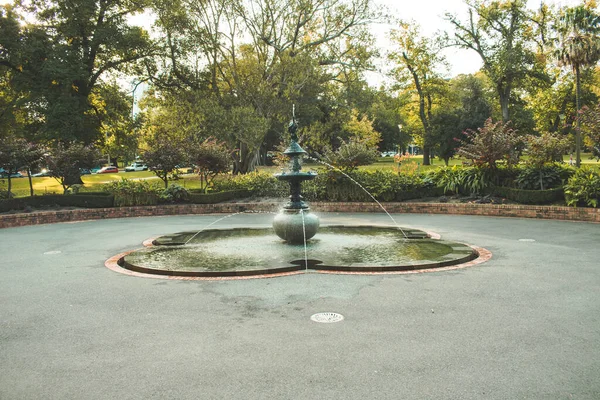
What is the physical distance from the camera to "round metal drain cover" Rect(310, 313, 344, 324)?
5266mm

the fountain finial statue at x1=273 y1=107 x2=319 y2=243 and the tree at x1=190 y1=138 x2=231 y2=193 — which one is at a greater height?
the tree at x1=190 y1=138 x2=231 y2=193

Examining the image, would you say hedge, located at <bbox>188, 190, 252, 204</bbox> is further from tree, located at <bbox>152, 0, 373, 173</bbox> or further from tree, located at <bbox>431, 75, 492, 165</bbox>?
tree, located at <bbox>431, 75, 492, 165</bbox>

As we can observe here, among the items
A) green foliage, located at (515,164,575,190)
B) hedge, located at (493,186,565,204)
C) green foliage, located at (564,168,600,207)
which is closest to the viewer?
green foliage, located at (564,168,600,207)

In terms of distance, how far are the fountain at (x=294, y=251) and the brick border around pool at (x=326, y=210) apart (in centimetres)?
549

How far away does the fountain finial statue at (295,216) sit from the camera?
32.8 feet

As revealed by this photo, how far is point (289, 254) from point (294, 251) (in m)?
0.34

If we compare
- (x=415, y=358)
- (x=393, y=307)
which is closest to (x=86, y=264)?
(x=393, y=307)

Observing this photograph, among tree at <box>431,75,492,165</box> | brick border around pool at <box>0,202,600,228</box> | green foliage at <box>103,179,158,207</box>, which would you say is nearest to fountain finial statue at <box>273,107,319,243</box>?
brick border around pool at <box>0,202,600,228</box>

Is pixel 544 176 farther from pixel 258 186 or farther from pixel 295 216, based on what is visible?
pixel 258 186

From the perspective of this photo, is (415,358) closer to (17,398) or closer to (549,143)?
(17,398)

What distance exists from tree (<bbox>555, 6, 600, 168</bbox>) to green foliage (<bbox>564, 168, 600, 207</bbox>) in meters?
14.7

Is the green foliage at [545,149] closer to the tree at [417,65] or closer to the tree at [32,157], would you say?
the tree at [32,157]

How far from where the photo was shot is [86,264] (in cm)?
880

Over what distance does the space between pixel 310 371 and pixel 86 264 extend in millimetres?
6480
